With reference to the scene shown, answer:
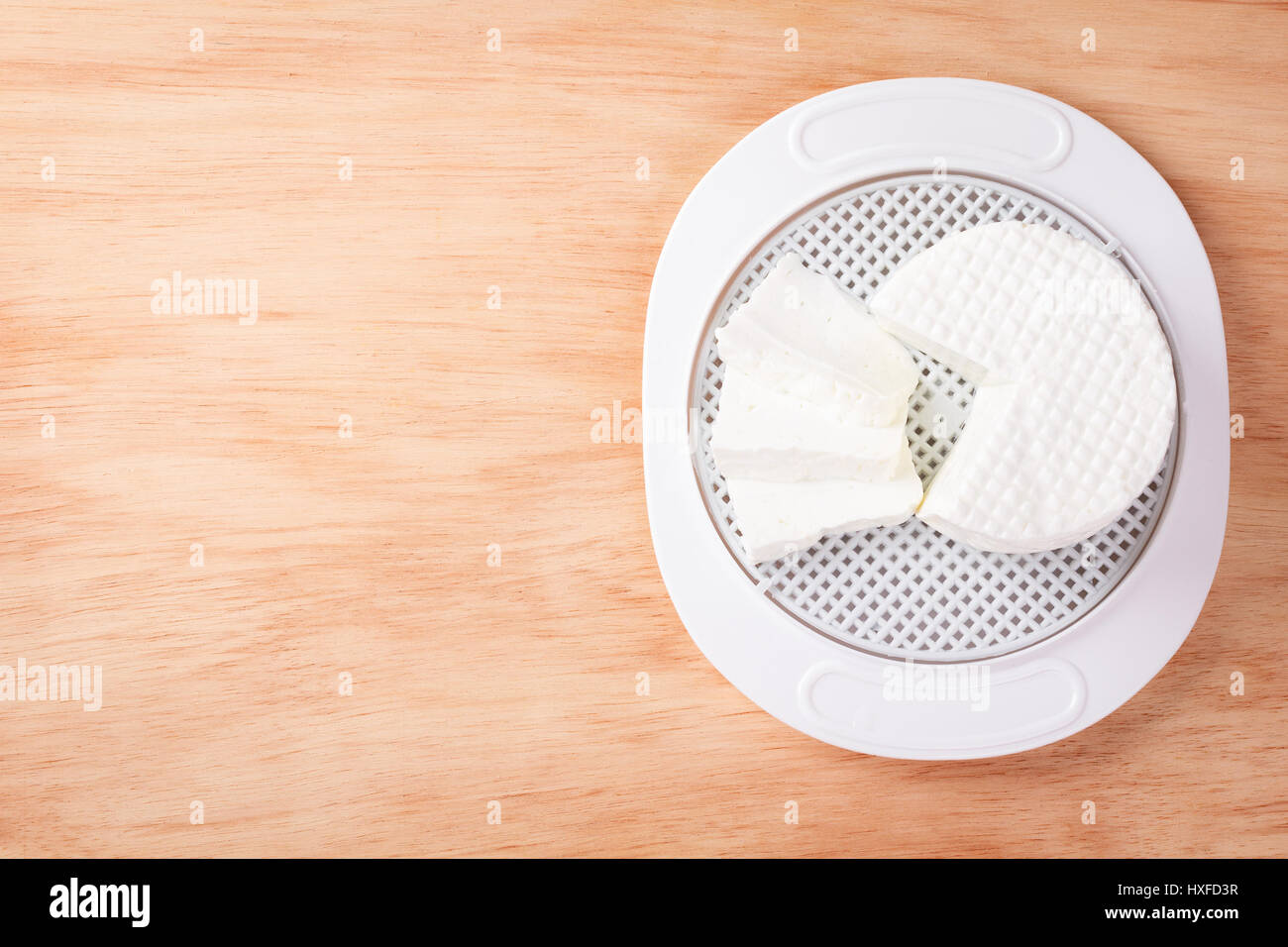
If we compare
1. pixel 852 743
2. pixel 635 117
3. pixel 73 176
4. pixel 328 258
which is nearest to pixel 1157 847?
pixel 852 743

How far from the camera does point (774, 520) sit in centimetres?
68

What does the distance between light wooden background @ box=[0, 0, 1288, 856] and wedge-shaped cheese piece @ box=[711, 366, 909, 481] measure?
148mm

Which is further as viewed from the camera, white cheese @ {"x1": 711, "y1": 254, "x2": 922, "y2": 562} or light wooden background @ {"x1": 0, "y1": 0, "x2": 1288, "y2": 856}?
light wooden background @ {"x1": 0, "y1": 0, "x2": 1288, "y2": 856}

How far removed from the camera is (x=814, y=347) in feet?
2.21

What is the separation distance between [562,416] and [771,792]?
416 mm

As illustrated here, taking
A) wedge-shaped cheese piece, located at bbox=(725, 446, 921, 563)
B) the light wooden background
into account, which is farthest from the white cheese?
the light wooden background

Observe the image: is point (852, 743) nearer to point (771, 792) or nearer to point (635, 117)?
point (771, 792)

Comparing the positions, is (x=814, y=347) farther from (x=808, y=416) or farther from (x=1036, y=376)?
(x=1036, y=376)

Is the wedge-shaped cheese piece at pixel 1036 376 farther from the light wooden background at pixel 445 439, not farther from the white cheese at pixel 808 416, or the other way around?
the light wooden background at pixel 445 439

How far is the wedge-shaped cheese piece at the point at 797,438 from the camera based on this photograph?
66cm

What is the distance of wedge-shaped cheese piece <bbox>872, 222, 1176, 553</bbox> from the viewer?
636mm

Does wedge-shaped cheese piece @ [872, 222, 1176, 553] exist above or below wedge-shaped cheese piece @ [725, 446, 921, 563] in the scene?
above

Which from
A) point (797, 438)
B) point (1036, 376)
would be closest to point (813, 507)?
point (797, 438)

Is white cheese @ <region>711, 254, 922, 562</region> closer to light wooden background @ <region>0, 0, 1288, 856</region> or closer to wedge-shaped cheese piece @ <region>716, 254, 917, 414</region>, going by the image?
wedge-shaped cheese piece @ <region>716, 254, 917, 414</region>
